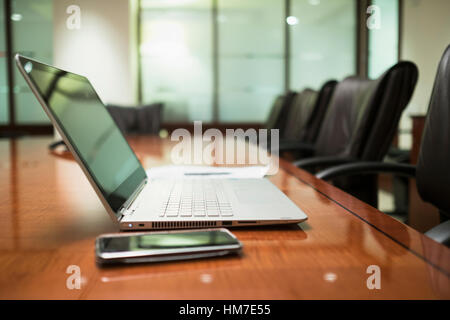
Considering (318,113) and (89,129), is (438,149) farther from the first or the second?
(318,113)

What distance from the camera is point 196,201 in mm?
646

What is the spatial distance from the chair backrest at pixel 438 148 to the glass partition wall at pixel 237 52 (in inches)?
163

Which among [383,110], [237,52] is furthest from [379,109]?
[237,52]

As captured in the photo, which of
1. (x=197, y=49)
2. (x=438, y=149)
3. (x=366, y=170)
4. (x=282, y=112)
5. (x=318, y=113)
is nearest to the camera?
(x=438, y=149)

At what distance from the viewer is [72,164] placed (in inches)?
50.6

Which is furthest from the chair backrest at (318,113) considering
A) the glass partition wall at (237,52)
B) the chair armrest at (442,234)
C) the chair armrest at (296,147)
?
the glass partition wall at (237,52)

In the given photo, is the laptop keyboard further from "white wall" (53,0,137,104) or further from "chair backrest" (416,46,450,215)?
"white wall" (53,0,137,104)

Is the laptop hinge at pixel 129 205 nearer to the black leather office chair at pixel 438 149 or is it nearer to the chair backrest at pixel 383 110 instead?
the black leather office chair at pixel 438 149

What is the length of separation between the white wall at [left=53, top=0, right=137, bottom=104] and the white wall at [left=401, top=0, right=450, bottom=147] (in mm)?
2689

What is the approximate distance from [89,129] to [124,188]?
95mm

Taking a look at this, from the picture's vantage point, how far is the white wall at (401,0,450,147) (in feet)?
12.2

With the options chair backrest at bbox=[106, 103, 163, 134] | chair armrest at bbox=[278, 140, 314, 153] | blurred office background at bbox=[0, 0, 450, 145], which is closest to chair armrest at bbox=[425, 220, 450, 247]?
chair armrest at bbox=[278, 140, 314, 153]

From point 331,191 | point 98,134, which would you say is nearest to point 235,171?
point 331,191
